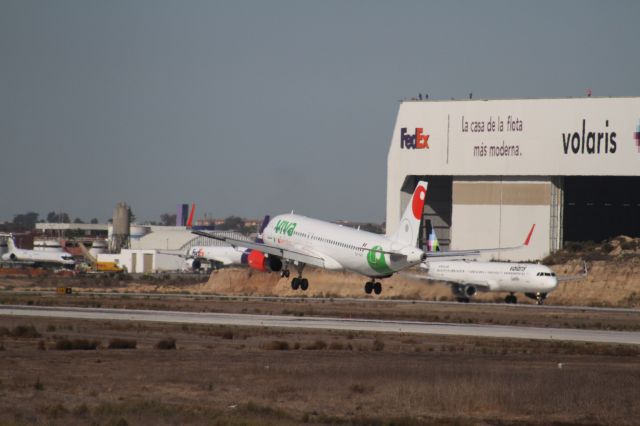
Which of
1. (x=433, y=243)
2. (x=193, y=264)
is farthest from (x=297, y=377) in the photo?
(x=193, y=264)

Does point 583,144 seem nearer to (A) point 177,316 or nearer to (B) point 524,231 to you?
(B) point 524,231

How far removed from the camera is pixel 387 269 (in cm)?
6831

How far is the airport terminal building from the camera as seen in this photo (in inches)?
3932

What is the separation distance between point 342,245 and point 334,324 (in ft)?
46.6

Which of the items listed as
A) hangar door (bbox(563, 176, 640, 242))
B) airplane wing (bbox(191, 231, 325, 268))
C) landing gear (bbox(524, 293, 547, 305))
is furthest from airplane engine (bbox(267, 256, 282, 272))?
hangar door (bbox(563, 176, 640, 242))

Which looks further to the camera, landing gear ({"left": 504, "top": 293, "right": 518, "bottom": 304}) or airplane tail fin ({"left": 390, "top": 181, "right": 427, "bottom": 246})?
landing gear ({"left": 504, "top": 293, "right": 518, "bottom": 304})

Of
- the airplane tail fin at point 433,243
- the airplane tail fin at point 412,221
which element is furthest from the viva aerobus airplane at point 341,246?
the airplane tail fin at point 433,243

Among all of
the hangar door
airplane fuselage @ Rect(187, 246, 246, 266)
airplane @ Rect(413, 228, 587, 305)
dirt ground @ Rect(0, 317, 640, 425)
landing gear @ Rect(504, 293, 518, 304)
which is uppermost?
the hangar door

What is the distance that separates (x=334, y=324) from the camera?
5762 cm

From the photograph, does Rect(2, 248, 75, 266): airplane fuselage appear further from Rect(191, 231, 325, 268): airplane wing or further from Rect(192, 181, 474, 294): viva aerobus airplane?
Rect(191, 231, 325, 268): airplane wing

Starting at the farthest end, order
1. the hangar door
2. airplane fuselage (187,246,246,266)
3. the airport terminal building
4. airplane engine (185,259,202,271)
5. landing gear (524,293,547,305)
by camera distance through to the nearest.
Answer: airplane engine (185,259,202,271), airplane fuselage (187,246,246,266), the hangar door, the airport terminal building, landing gear (524,293,547,305)

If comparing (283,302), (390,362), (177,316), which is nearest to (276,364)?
(390,362)

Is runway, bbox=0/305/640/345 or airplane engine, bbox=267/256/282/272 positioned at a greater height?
airplane engine, bbox=267/256/282/272

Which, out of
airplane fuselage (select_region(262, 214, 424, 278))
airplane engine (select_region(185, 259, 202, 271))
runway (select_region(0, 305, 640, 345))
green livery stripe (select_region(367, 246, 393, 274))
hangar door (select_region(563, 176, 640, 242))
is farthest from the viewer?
airplane engine (select_region(185, 259, 202, 271))
